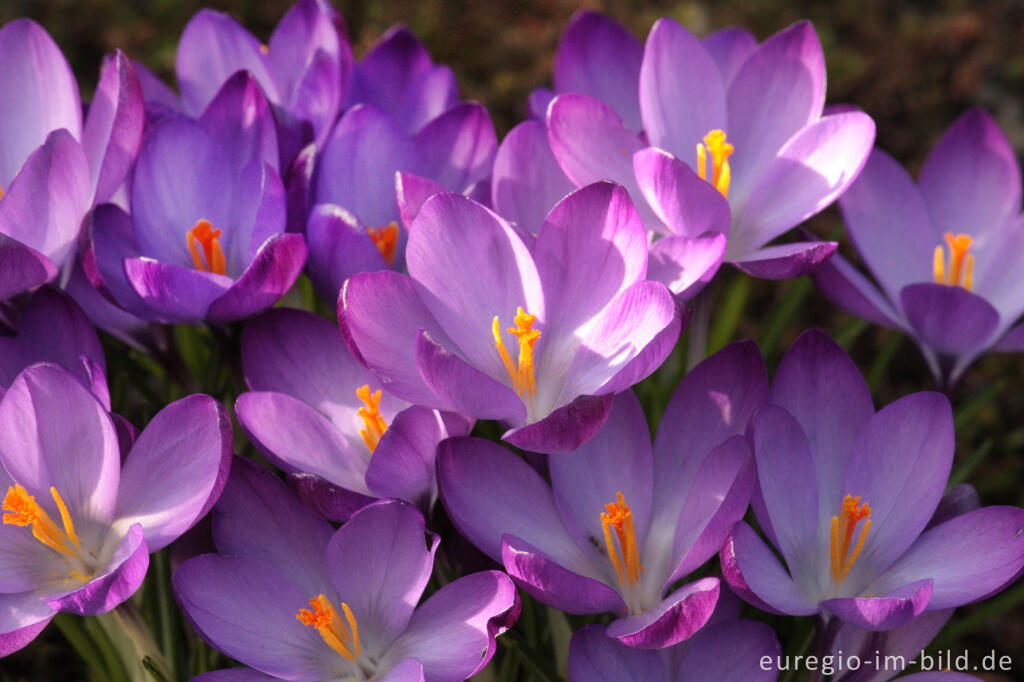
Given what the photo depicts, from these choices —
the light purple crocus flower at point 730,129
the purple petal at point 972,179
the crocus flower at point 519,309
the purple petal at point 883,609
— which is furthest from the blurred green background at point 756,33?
the purple petal at point 883,609

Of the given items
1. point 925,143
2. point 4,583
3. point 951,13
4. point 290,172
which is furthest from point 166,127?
point 951,13

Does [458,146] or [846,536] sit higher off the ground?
[458,146]

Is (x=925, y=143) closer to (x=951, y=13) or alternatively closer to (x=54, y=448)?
(x=951, y=13)

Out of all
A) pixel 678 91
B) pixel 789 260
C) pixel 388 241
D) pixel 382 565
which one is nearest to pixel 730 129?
pixel 678 91

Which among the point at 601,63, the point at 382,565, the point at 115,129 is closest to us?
the point at 382,565

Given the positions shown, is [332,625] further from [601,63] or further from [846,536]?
[601,63]

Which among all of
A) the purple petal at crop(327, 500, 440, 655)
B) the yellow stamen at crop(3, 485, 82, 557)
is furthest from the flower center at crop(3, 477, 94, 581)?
the purple petal at crop(327, 500, 440, 655)
